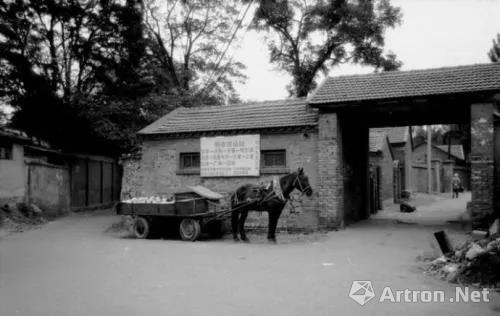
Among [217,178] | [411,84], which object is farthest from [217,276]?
[411,84]

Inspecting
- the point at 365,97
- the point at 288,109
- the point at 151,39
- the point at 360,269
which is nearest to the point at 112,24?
the point at 151,39

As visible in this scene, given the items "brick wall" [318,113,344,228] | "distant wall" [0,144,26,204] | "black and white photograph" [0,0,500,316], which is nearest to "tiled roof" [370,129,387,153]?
"black and white photograph" [0,0,500,316]

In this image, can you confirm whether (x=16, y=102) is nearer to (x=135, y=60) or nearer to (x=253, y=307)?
(x=135, y=60)

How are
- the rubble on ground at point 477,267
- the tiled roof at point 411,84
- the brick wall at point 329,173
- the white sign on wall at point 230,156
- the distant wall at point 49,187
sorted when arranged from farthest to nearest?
the distant wall at point 49,187, the white sign on wall at point 230,156, the brick wall at point 329,173, the tiled roof at point 411,84, the rubble on ground at point 477,267

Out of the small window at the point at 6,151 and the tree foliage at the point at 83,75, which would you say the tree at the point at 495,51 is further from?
the small window at the point at 6,151

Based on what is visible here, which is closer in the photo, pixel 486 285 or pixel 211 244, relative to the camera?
pixel 486 285

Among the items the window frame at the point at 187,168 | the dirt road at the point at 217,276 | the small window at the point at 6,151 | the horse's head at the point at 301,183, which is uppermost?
the small window at the point at 6,151

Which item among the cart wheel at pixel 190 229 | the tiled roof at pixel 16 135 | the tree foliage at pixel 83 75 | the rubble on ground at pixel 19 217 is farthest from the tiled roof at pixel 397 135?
the rubble on ground at pixel 19 217

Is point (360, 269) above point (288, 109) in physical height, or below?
below

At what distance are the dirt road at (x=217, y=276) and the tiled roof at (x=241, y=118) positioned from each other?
13.3ft

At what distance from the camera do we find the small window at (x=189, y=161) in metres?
16.3

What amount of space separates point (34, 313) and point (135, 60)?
894 inches

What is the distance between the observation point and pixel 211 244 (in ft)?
40.7

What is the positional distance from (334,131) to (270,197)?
3398 millimetres
